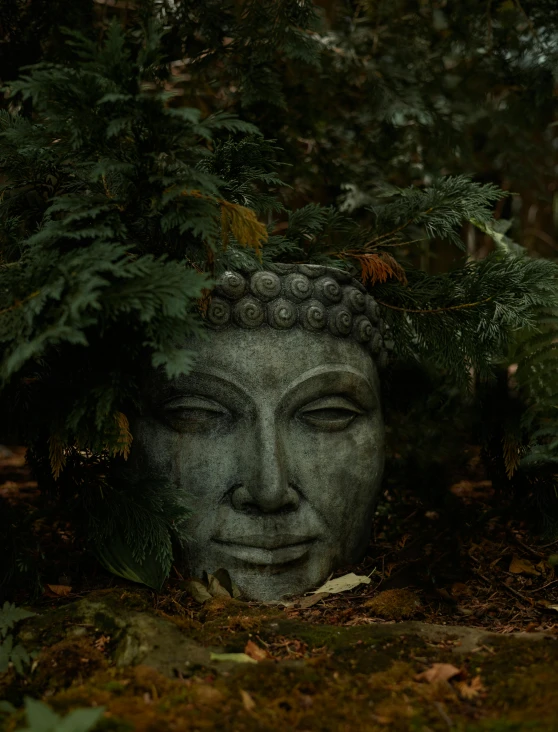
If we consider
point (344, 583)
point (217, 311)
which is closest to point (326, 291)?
point (217, 311)

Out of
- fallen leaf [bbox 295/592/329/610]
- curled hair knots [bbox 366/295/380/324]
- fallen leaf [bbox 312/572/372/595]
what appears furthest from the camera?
curled hair knots [bbox 366/295/380/324]

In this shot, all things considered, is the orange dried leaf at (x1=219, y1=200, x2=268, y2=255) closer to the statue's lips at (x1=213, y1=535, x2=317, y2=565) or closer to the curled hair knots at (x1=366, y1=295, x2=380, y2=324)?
the curled hair knots at (x1=366, y1=295, x2=380, y2=324)

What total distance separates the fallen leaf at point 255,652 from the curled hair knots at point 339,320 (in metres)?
1.47

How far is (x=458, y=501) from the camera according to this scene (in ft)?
14.2

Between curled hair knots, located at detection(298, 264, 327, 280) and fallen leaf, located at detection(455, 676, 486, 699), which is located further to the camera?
curled hair knots, located at detection(298, 264, 327, 280)

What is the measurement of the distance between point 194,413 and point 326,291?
0.82m

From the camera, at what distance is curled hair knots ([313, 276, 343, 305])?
3.43 metres

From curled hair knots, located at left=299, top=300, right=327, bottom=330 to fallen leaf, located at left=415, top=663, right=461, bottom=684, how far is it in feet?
5.15

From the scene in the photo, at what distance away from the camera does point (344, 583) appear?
3.40 metres

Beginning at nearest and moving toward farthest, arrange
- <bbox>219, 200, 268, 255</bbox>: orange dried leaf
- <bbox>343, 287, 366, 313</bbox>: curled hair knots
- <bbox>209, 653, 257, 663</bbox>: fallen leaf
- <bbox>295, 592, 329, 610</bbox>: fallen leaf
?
<bbox>209, 653, 257, 663</bbox>: fallen leaf, <bbox>219, 200, 268, 255</bbox>: orange dried leaf, <bbox>295, 592, 329, 610</bbox>: fallen leaf, <bbox>343, 287, 366, 313</bbox>: curled hair knots

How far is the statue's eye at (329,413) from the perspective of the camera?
339 centimetres

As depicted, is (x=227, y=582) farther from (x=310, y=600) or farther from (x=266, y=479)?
(x=266, y=479)

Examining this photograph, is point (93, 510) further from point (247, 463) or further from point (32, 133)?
point (32, 133)

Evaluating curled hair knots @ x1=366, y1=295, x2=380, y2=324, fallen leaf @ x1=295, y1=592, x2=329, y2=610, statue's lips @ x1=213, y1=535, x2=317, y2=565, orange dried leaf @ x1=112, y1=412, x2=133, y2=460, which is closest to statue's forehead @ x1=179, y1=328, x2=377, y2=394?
curled hair knots @ x1=366, y1=295, x2=380, y2=324
